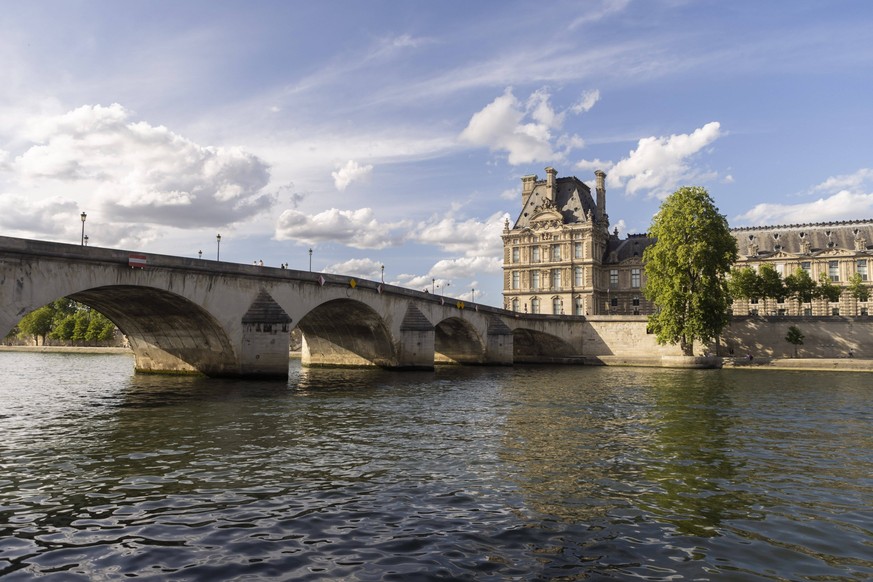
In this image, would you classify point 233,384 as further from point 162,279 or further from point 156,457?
point 156,457

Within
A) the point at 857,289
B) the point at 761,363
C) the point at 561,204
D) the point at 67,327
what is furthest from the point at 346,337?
the point at 67,327

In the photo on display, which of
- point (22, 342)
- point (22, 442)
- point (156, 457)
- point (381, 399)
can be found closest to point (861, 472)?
point (156, 457)

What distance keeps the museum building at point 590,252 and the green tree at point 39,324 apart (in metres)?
93.9

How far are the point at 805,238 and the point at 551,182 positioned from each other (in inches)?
1543

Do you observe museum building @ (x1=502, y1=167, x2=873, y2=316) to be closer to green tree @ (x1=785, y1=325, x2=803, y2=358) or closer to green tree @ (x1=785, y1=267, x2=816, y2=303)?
green tree @ (x1=785, y1=267, x2=816, y2=303)

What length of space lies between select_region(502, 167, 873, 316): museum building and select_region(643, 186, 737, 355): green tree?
29682mm

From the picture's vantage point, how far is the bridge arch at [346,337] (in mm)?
51656

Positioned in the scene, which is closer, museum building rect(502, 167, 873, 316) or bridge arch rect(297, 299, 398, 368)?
bridge arch rect(297, 299, 398, 368)

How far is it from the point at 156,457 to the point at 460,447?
8169mm

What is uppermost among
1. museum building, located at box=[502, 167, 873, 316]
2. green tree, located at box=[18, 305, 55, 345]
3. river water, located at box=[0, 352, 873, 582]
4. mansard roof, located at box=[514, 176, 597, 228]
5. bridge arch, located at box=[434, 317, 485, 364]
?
mansard roof, located at box=[514, 176, 597, 228]

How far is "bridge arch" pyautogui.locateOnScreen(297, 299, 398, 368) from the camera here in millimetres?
51656

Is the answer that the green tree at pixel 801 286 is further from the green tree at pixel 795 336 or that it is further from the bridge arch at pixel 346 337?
the bridge arch at pixel 346 337

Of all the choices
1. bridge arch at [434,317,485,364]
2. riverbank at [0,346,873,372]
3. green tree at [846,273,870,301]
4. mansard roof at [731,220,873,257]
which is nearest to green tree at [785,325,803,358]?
riverbank at [0,346,873,372]

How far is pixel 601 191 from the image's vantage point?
363ft
